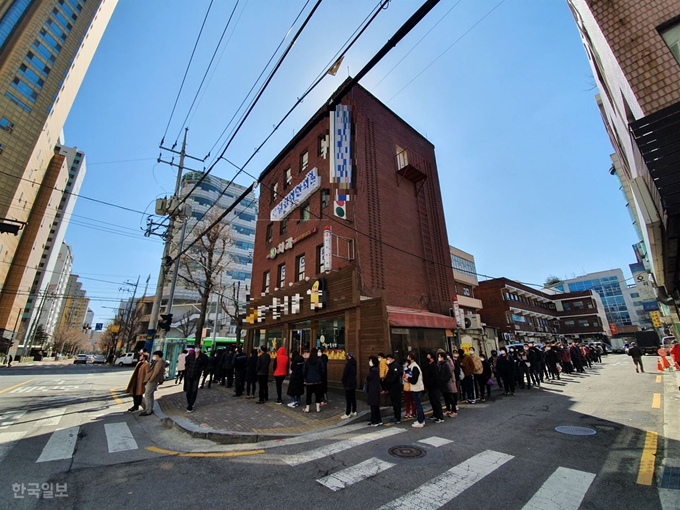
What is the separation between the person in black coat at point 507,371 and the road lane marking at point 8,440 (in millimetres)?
15503

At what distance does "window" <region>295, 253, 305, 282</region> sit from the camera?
1839cm

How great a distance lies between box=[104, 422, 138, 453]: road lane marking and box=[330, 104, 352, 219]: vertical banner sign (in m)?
11.8

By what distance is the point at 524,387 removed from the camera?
14.6 meters

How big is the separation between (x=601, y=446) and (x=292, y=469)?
5.98 metres

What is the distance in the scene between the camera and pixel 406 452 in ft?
18.9

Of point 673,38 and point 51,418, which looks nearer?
point 673,38

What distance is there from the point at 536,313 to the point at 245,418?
185ft

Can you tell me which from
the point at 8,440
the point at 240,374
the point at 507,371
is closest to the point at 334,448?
the point at 8,440

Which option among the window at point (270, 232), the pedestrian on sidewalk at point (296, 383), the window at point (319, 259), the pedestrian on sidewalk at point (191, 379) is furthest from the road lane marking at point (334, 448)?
the window at point (270, 232)

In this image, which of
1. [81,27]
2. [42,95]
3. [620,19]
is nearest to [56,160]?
[42,95]

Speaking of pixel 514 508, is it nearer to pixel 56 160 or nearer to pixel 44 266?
pixel 56 160

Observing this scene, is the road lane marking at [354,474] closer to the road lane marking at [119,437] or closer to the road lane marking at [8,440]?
the road lane marking at [119,437]

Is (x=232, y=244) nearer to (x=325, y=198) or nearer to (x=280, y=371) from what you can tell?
(x=325, y=198)

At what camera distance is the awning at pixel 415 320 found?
526 inches
